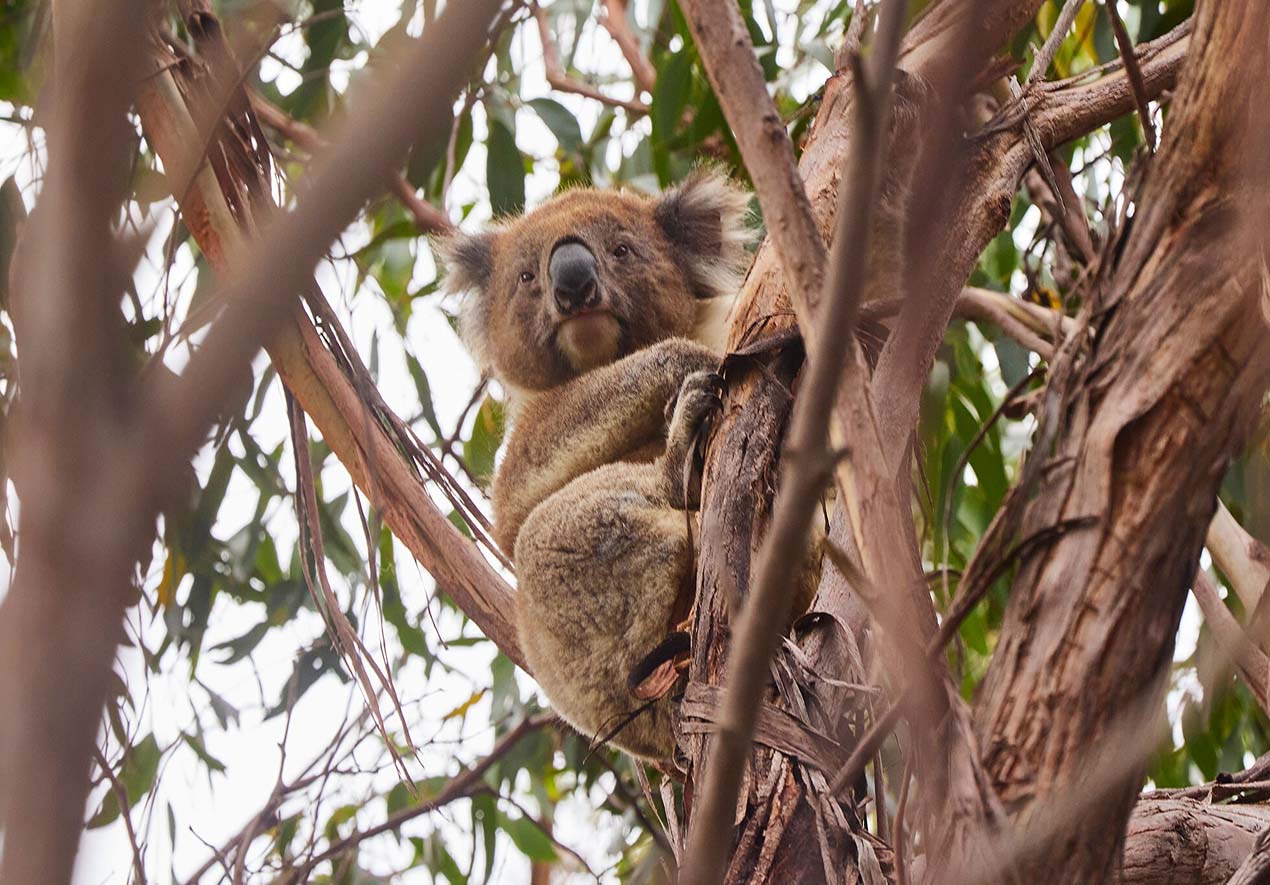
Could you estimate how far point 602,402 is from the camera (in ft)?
8.48

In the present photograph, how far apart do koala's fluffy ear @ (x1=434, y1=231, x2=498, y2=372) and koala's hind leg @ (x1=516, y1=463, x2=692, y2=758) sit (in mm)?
841

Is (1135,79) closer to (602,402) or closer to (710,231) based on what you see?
(602,402)

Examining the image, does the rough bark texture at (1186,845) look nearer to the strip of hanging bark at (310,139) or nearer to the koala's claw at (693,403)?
the koala's claw at (693,403)

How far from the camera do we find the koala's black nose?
2.79 m

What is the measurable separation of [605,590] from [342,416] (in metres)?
0.56

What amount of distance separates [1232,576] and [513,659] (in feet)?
4.81

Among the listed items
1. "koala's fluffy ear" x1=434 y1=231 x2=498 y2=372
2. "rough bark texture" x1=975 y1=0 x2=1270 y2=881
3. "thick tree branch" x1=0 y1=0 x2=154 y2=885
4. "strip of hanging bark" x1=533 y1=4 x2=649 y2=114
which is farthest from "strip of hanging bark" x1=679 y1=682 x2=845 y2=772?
"strip of hanging bark" x1=533 y1=4 x2=649 y2=114

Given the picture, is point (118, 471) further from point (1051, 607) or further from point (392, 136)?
point (1051, 607)

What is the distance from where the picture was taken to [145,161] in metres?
3.02

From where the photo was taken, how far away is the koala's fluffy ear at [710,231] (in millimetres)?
2949

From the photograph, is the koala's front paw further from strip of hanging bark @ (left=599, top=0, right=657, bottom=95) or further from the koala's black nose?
strip of hanging bark @ (left=599, top=0, right=657, bottom=95)

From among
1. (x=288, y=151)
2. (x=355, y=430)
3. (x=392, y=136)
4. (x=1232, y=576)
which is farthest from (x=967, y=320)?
(x=392, y=136)

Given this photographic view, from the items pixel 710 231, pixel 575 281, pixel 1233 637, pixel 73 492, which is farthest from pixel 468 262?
pixel 73 492

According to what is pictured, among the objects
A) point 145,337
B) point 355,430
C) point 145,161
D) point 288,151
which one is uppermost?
point 288,151
